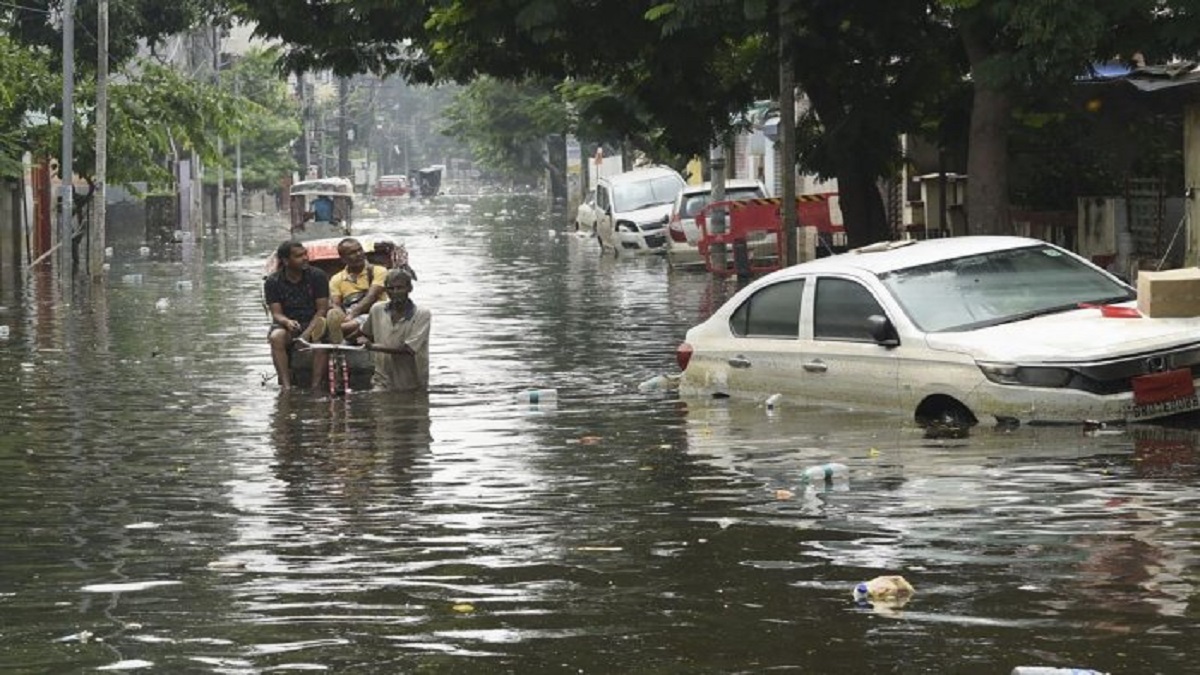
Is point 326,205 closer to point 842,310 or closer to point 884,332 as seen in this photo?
point 842,310

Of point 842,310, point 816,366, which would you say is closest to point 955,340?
point 842,310

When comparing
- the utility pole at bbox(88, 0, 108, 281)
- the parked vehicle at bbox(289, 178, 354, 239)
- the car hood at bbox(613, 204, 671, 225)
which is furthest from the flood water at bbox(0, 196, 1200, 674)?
the parked vehicle at bbox(289, 178, 354, 239)

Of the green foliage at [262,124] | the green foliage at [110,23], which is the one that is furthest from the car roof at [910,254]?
the green foliage at [262,124]

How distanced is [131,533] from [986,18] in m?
14.5

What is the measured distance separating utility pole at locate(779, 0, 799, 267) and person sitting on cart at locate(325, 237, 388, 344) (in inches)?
263

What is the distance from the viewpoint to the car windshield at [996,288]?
1529 centimetres

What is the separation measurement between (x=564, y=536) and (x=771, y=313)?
580 cm

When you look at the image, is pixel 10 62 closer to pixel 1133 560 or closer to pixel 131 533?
pixel 131 533

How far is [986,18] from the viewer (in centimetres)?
2403

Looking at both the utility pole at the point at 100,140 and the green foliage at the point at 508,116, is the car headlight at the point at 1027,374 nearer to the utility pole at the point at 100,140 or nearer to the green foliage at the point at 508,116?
the utility pole at the point at 100,140

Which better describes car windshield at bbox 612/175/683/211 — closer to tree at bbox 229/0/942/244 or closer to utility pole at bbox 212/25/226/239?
tree at bbox 229/0/942/244

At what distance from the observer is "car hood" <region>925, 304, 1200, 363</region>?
14078 millimetres

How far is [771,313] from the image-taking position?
16.6 metres

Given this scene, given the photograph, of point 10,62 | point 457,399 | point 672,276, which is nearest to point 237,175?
point 10,62
